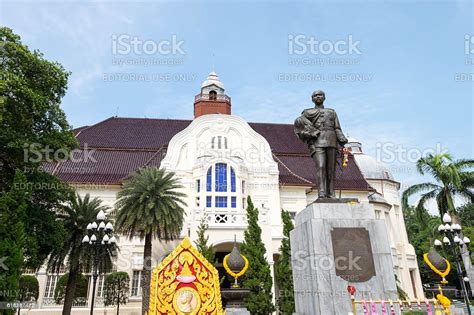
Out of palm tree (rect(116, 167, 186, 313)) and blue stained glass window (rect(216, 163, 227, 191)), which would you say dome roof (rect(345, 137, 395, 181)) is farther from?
palm tree (rect(116, 167, 186, 313))

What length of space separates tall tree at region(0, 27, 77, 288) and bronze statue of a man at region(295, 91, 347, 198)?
1107 cm

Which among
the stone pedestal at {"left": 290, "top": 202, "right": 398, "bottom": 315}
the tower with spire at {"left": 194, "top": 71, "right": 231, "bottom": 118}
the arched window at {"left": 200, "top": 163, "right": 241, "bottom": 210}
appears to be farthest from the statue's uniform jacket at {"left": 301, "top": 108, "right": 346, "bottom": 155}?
the tower with spire at {"left": 194, "top": 71, "right": 231, "bottom": 118}

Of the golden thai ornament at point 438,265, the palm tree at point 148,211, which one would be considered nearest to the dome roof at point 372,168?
the palm tree at point 148,211

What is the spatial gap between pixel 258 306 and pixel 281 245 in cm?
512

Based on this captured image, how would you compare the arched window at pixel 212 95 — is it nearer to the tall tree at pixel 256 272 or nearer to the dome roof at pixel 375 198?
the tall tree at pixel 256 272

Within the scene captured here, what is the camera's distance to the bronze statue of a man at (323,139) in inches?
317

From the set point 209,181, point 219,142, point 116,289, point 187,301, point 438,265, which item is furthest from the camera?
point 219,142

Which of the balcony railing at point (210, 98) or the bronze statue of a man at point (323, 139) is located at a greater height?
the balcony railing at point (210, 98)

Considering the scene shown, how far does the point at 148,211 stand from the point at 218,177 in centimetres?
760

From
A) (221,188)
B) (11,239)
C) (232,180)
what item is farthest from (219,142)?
(11,239)

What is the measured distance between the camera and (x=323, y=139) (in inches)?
319

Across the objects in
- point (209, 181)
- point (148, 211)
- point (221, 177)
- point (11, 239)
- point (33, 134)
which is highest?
point (221, 177)

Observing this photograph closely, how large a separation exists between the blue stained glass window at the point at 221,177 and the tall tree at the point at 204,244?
3.91m

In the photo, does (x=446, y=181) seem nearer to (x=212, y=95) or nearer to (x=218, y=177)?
(x=218, y=177)
